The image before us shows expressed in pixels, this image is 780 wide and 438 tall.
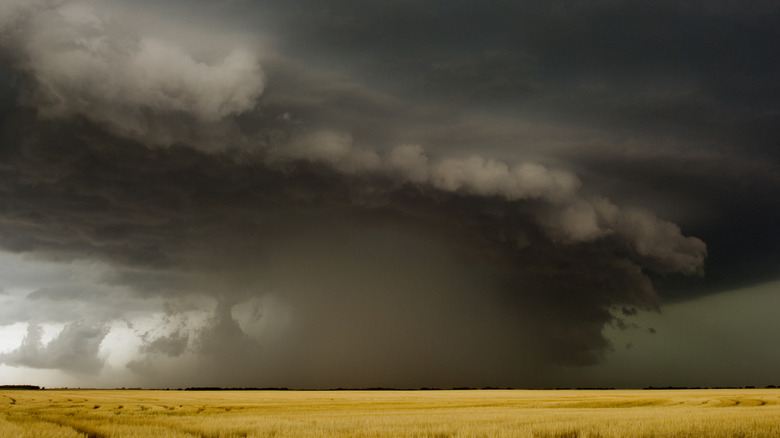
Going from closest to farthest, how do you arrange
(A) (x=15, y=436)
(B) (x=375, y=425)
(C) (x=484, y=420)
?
(A) (x=15, y=436) → (B) (x=375, y=425) → (C) (x=484, y=420)

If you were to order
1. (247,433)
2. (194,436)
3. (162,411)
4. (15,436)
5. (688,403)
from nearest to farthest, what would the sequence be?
1. (15,436)
2. (194,436)
3. (247,433)
4. (162,411)
5. (688,403)

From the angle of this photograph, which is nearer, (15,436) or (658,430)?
(15,436)

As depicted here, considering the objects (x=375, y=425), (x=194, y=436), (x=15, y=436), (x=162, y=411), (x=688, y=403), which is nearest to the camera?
(x=15, y=436)

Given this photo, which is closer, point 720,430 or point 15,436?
point 15,436

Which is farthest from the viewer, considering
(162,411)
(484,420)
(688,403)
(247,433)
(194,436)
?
(688,403)

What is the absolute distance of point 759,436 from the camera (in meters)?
21.5

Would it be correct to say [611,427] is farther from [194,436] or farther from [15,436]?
[15,436]

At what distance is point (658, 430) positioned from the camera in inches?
891

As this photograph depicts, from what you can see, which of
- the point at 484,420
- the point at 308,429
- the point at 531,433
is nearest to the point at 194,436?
the point at 308,429

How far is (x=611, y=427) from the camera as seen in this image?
934 inches

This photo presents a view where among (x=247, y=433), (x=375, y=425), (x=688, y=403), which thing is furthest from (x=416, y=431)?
(x=688, y=403)

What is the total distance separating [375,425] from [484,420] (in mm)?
6922

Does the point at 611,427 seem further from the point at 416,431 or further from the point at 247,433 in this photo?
the point at 247,433

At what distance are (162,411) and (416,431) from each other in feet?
96.1
